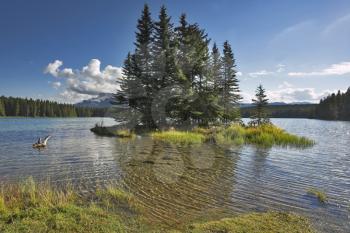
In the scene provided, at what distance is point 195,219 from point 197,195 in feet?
7.62

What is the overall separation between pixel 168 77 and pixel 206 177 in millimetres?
22220

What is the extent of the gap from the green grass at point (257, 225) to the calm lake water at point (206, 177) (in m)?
0.51

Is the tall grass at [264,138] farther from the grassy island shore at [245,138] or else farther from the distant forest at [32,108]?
the distant forest at [32,108]

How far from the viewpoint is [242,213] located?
761 cm

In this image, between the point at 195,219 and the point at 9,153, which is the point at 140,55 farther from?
the point at 195,219

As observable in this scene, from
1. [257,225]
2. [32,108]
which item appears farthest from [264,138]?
[32,108]

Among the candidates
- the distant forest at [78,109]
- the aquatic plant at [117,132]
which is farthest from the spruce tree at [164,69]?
the distant forest at [78,109]

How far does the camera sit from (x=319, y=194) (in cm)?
941

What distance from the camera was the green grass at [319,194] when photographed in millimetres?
9024

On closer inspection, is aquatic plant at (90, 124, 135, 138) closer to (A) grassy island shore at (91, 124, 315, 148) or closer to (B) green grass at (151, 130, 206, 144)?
(A) grassy island shore at (91, 124, 315, 148)

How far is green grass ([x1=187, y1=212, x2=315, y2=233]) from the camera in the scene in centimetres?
618

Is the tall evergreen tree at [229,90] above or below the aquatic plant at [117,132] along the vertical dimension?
above

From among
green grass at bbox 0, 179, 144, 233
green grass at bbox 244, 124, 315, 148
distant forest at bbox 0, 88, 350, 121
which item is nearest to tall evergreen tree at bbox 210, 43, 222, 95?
green grass at bbox 244, 124, 315, 148

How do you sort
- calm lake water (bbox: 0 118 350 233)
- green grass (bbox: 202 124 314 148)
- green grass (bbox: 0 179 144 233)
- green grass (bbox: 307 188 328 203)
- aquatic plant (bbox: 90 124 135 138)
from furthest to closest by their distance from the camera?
aquatic plant (bbox: 90 124 135 138), green grass (bbox: 202 124 314 148), green grass (bbox: 307 188 328 203), calm lake water (bbox: 0 118 350 233), green grass (bbox: 0 179 144 233)
